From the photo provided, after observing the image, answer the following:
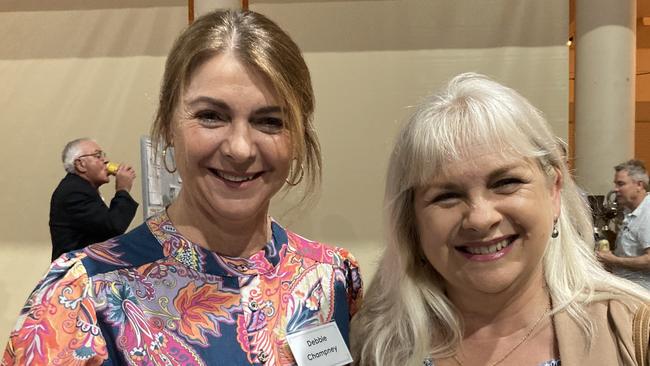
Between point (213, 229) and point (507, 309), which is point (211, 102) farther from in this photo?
point (507, 309)

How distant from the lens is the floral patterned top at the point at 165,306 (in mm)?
1163

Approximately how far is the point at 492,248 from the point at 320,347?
46 cm

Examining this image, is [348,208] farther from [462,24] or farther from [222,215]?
[222,215]

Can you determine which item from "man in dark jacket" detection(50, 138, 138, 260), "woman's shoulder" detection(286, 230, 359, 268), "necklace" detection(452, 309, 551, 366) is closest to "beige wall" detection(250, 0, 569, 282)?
"man in dark jacket" detection(50, 138, 138, 260)

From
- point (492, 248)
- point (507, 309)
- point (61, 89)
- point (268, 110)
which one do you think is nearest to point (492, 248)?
point (492, 248)

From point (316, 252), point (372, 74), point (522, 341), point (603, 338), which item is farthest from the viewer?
point (372, 74)

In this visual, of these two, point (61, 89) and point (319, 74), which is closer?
point (319, 74)

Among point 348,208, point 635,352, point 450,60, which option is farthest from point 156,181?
point 635,352

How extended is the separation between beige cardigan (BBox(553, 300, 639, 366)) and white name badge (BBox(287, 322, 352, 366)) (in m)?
0.50

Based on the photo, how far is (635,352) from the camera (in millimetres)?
1174

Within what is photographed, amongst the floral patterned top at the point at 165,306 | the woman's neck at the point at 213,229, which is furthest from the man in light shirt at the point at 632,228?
the woman's neck at the point at 213,229

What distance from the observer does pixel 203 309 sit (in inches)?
51.3

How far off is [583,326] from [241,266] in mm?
760

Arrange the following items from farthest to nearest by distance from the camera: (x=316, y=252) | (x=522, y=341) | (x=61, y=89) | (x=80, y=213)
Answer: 1. (x=61, y=89)
2. (x=80, y=213)
3. (x=316, y=252)
4. (x=522, y=341)
